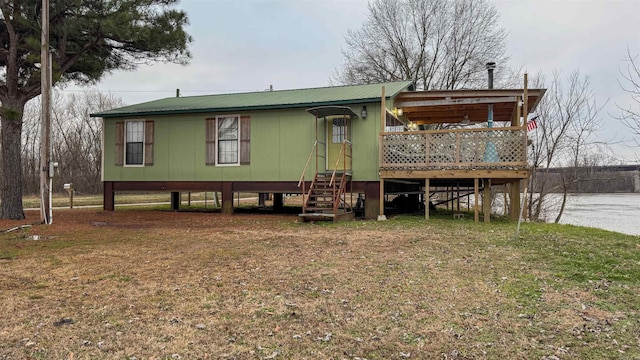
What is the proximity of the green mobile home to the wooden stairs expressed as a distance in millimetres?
35

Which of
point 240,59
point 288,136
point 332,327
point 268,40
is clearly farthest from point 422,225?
point 240,59

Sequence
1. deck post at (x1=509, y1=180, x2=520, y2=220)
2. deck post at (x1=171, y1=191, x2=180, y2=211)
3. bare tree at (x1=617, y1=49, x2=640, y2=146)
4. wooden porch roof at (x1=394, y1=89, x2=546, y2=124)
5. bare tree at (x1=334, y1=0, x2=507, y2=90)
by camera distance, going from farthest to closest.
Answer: bare tree at (x1=334, y1=0, x2=507, y2=90)
deck post at (x1=171, y1=191, x2=180, y2=211)
deck post at (x1=509, y1=180, x2=520, y2=220)
wooden porch roof at (x1=394, y1=89, x2=546, y2=124)
bare tree at (x1=617, y1=49, x2=640, y2=146)

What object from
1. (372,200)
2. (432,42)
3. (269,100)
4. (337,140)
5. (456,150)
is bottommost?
(372,200)

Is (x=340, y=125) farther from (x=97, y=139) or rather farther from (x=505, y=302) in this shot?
(x=97, y=139)

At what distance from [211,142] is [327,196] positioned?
14.6ft

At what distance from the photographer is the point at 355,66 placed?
25.0 metres

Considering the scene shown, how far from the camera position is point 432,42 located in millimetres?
23359

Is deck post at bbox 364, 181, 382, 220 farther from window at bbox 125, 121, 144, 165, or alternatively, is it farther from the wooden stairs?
window at bbox 125, 121, 144, 165

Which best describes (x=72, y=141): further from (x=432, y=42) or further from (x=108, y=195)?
(x=432, y=42)

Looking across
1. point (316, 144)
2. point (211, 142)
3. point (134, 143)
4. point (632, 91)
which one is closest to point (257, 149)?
point (211, 142)

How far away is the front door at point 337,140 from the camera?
11.5m

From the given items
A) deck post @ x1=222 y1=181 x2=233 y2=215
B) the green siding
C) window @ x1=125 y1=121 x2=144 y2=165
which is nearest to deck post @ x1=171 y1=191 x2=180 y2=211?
the green siding

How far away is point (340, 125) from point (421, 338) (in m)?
8.91

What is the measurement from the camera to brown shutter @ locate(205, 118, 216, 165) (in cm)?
1280
